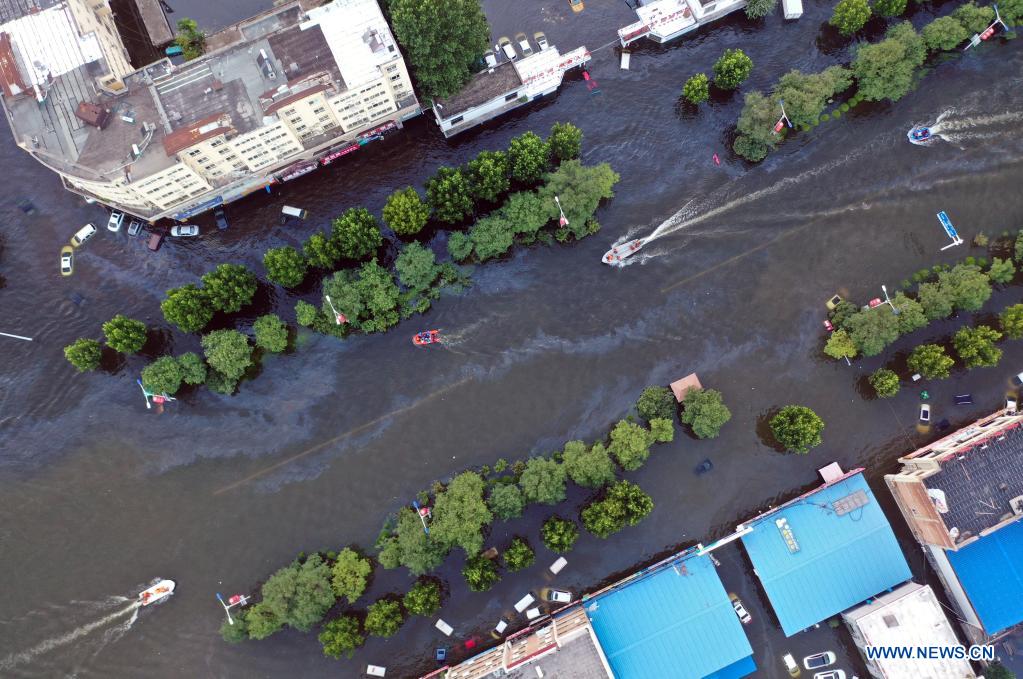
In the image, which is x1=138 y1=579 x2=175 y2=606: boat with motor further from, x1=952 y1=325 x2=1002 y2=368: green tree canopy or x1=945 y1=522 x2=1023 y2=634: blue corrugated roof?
x1=952 y1=325 x2=1002 y2=368: green tree canopy

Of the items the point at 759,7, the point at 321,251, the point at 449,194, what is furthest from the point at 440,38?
the point at 759,7

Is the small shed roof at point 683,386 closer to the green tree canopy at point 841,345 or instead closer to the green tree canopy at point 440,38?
the green tree canopy at point 841,345

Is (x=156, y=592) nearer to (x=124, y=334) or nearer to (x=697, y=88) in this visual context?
(x=124, y=334)

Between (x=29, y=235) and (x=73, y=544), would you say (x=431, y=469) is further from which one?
(x=29, y=235)

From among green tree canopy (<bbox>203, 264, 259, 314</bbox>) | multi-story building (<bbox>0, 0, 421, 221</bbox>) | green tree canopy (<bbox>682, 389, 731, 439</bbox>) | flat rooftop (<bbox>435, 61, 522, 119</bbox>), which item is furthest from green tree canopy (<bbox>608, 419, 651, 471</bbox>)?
multi-story building (<bbox>0, 0, 421, 221</bbox>)

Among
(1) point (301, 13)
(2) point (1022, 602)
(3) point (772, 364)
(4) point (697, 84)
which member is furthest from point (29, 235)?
(2) point (1022, 602)
